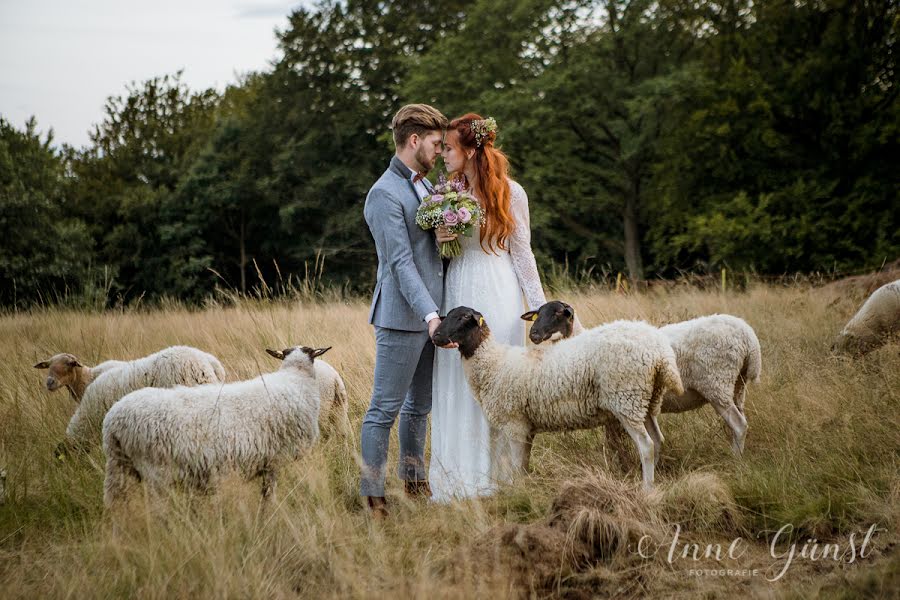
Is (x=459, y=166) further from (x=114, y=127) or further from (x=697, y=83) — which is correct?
(x=114, y=127)

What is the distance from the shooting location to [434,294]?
4855 millimetres

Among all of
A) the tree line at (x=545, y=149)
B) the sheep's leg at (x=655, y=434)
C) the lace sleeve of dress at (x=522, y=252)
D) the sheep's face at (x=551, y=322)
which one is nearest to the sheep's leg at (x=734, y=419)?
the sheep's leg at (x=655, y=434)

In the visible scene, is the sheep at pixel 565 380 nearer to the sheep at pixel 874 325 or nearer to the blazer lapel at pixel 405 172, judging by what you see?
the blazer lapel at pixel 405 172

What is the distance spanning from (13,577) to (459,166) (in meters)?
3.53

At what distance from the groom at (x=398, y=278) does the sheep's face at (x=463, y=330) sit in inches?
4.2

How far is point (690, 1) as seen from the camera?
80.4 ft

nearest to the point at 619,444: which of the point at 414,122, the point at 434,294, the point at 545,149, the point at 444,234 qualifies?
the point at 434,294

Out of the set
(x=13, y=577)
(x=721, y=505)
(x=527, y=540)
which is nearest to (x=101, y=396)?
(x=13, y=577)

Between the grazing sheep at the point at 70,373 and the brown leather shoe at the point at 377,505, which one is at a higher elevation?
the grazing sheep at the point at 70,373

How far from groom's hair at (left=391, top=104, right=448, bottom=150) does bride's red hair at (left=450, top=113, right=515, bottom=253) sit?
30 cm

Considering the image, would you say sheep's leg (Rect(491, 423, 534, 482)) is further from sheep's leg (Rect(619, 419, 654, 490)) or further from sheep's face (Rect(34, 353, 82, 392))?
sheep's face (Rect(34, 353, 82, 392))

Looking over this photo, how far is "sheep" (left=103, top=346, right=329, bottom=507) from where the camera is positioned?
4.45 metres

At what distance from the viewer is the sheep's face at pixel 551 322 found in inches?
188

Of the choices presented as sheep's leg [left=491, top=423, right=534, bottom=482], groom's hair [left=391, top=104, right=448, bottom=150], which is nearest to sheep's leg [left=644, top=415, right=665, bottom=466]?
sheep's leg [left=491, top=423, right=534, bottom=482]
